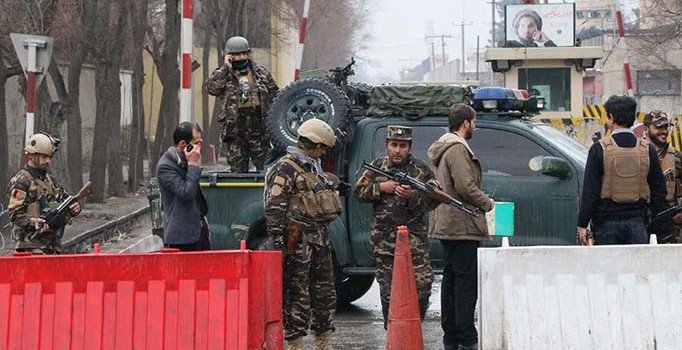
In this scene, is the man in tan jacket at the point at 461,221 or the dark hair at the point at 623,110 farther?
the man in tan jacket at the point at 461,221

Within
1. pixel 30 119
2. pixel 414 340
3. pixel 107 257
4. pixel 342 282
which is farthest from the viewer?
pixel 30 119

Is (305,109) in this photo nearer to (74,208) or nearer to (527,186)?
(527,186)

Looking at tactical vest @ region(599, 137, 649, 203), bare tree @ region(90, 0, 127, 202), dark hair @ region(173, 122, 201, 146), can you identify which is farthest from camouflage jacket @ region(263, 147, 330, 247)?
bare tree @ region(90, 0, 127, 202)

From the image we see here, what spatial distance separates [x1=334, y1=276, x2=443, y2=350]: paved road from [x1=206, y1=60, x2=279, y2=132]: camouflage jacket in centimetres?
206

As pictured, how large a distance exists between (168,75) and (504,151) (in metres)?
21.8

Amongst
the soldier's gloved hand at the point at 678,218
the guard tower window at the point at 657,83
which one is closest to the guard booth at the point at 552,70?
the soldier's gloved hand at the point at 678,218

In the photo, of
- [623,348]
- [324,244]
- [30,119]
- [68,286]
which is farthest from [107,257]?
[30,119]

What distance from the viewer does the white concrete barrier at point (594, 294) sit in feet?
25.8

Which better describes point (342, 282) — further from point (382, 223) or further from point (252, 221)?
point (382, 223)

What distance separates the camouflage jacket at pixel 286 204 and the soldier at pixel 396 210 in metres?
0.76

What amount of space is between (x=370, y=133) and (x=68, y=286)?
16.4 ft

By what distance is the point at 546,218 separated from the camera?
38.1ft

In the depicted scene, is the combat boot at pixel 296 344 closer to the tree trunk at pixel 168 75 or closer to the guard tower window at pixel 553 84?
the guard tower window at pixel 553 84

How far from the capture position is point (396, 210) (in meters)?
10.0
